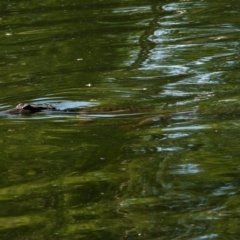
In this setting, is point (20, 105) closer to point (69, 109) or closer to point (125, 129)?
point (69, 109)

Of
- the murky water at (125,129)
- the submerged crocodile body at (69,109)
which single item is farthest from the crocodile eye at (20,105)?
the murky water at (125,129)

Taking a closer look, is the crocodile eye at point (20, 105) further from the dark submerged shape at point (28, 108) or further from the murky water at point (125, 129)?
the murky water at point (125, 129)

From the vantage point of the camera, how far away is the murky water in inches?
220

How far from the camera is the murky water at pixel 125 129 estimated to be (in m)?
5.59

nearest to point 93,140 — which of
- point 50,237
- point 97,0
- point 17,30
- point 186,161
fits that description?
point 186,161

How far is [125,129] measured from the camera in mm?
7574

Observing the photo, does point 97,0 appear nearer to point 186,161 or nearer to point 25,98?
point 25,98

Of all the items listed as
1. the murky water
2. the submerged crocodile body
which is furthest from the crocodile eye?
the murky water

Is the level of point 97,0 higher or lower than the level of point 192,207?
lower

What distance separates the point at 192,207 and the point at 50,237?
92 centimetres

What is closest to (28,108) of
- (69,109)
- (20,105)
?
(20,105)

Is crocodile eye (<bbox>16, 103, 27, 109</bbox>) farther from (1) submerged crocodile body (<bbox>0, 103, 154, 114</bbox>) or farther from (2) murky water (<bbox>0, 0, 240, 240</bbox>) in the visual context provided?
(2) murky water (<bbox>0, 0, 240, 240</bbox>)

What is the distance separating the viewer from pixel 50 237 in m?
5.33

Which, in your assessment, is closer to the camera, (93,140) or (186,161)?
(186,161)
